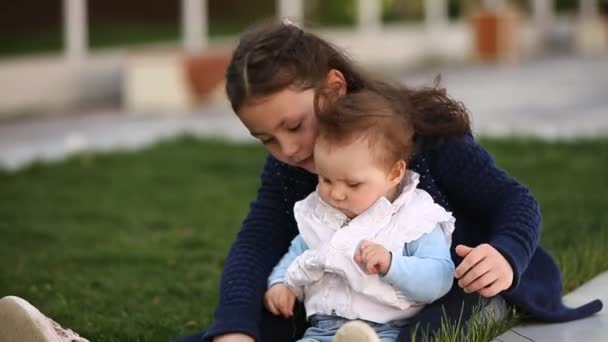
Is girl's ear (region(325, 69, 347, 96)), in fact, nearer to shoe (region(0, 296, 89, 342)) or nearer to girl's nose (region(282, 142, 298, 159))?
girl's nose (region(282, 142, 298, 159))

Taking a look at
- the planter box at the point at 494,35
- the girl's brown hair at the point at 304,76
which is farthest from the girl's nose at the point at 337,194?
the planter box at the point at 494,35

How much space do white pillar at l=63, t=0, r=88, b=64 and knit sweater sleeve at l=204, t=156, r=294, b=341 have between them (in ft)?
27.4

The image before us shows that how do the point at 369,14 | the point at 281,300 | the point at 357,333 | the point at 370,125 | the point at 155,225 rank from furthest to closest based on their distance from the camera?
the point at 369,14 < the point at 155,225 < the point at 281,300 < the point at 370,125 < the point at 357,333

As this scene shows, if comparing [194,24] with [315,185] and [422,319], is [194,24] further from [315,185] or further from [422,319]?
[422,319]

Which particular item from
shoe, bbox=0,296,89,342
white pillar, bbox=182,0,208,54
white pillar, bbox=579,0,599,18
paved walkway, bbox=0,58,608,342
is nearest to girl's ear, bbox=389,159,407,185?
shoe, bbox=0,296,89,342

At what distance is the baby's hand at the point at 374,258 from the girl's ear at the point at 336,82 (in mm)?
441

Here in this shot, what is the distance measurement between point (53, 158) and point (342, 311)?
5400 mm

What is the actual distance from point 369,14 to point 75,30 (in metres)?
5.55

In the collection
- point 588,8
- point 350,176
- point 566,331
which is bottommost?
point 588,8

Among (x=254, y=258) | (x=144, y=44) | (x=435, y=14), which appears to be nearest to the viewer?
(x=254, y=258)

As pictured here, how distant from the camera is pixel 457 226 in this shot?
3.48m

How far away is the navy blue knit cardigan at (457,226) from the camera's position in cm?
332

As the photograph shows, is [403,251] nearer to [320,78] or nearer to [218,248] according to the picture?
[320,78]

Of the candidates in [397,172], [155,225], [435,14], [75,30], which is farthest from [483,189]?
[435,14]
